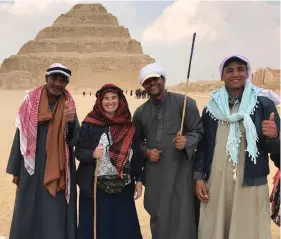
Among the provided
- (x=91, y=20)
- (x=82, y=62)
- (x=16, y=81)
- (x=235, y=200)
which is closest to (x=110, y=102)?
(x=235, y=200)

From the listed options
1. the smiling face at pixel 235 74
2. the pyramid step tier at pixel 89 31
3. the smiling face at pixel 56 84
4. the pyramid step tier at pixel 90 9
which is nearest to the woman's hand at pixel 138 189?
the smiling face at pixel 56 84

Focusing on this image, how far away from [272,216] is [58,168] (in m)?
1.74

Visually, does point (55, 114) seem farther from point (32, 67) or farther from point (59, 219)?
point (32, 67)

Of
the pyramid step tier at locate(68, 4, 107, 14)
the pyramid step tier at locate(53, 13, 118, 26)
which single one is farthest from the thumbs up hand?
the pyramid step tier at locate(68, 4, 107, 14)

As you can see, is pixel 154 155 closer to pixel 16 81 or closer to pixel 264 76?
pixel 264 76

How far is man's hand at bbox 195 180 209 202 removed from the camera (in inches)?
136

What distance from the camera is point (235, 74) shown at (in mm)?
3344

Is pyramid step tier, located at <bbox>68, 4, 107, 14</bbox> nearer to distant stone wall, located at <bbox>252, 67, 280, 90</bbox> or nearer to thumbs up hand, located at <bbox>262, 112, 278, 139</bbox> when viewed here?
distant stone wall, located at <bbox>252, 67, 280, 90</bbox>

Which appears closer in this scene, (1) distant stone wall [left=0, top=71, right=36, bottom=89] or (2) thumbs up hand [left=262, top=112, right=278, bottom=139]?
(2) thumbs up hand [left=262, top=112, right=278, bottom=139]

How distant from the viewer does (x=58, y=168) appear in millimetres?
3629

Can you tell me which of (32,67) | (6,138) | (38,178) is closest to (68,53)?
(32,67)

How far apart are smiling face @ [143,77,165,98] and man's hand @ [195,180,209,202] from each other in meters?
0.78

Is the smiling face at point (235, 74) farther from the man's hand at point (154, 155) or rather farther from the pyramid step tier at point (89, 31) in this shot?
the pyramid step tier at point (89, 31)

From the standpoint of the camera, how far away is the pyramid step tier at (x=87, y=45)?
306 feet
